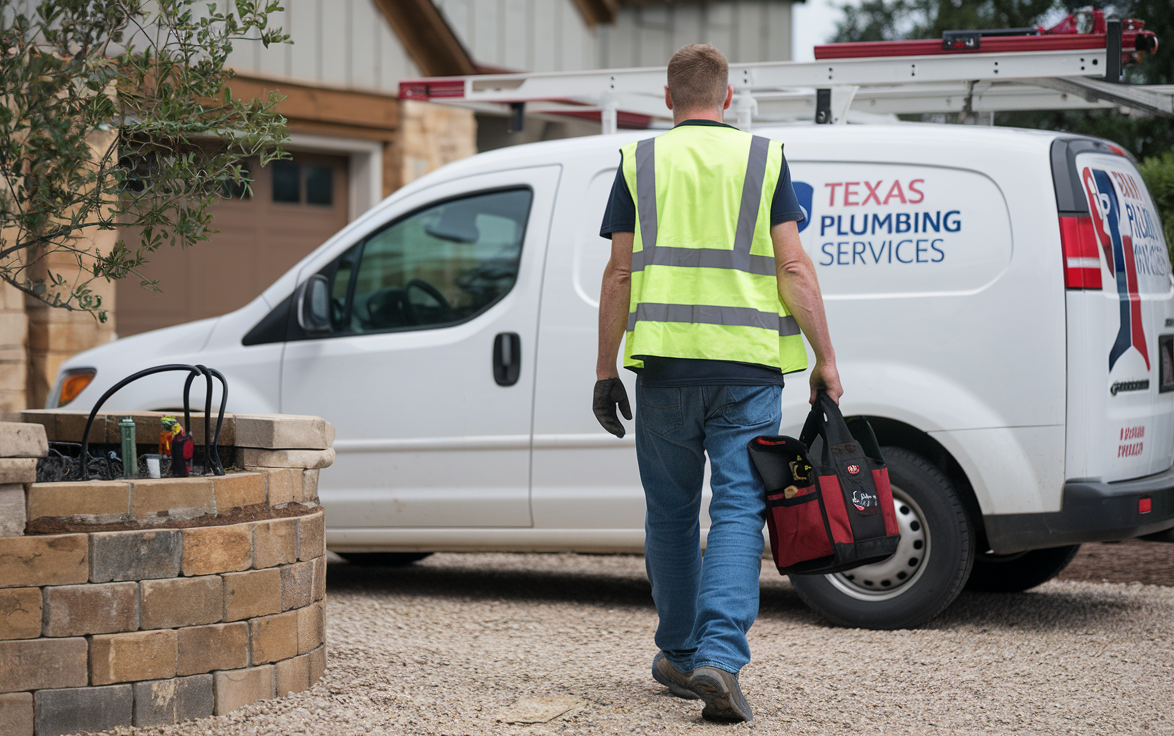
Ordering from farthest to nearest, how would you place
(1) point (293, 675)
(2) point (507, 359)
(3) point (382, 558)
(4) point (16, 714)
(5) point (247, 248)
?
(5) point (247, 248) < (3) point (382, 558) < (2) point (507, 359) < (1) point (293, 675) < (4) point (16, 714)

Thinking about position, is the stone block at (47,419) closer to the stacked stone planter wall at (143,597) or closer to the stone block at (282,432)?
the stone block at (282,432)

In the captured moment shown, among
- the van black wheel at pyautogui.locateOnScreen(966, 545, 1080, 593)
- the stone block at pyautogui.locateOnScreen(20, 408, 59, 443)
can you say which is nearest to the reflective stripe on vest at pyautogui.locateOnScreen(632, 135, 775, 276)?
the stone block at pyautogui.locateOnScreen(20, 408, 59, 443)

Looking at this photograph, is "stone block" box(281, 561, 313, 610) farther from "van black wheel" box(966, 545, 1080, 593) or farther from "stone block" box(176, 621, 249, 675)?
"van black wheel" box(966, 545, 1080, 593)

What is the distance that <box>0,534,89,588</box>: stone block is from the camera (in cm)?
331

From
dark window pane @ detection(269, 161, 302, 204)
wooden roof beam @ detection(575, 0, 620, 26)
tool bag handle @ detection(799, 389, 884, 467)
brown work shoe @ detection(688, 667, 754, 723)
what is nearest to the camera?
brown work shoe @ detection(688, 667, 754, 723)

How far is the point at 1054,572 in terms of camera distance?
564 cm

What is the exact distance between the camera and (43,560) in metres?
3.34

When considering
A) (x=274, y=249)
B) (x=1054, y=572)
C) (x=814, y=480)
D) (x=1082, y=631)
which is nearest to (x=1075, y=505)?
(x=1082, y=631)

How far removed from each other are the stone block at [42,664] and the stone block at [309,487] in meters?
0.86

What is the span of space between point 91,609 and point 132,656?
17 cm

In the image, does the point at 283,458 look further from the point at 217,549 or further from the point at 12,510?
the point at 12,510

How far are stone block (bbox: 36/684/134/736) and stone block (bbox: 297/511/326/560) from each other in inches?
25.4

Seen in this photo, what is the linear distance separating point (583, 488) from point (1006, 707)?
2.04m

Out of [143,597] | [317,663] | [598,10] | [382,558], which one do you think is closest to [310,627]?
[317,663]
